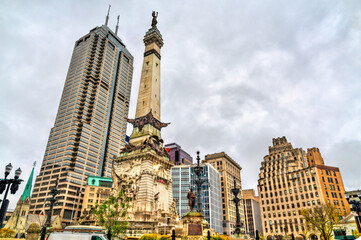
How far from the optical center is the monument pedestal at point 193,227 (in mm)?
20922

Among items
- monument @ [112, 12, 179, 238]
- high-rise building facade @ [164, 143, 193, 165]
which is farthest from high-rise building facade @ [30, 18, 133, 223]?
monument @ [112, 12, 179, 238]

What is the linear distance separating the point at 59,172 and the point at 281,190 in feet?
253

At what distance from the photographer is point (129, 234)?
99.6 ft

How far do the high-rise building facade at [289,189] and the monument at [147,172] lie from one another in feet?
160

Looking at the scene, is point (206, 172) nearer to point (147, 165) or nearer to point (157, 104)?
point (157, 104)

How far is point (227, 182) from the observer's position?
99.9 metres

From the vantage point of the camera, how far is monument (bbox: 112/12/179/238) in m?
33.3

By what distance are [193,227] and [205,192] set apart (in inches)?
2568

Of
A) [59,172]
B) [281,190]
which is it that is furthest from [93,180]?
[281,190]

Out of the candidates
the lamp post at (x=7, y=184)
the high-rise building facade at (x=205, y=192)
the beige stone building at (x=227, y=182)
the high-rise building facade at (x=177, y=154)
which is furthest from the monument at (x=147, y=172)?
the high-rise building facade at (x=177, y=154)

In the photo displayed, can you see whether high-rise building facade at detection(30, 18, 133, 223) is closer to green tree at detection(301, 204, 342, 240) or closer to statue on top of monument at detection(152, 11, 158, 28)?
statue on top of monument at detection(152, 11, 158, 28)

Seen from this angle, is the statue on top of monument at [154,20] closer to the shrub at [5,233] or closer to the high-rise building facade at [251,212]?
the shrub at [5,233]

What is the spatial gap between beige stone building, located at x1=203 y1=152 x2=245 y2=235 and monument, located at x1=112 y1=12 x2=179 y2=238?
6020 cm

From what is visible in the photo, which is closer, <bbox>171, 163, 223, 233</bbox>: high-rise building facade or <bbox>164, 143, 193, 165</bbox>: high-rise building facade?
<bbox>171, 163, 223, 233</bbox>: high-rise building facade
